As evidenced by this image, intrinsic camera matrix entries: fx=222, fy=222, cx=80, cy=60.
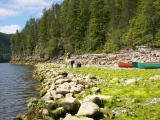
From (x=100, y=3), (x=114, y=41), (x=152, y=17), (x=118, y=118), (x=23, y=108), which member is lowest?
(x=23, y=108)

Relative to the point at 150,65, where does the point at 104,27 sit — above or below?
above

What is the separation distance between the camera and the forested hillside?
58.7 meters

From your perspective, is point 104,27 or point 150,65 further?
point 104,27

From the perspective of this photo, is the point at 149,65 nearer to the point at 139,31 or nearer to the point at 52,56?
the point at 139,31

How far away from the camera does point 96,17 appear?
78.9 meters

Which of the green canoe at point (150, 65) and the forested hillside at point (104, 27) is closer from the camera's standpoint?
the green canoe at point (150, 65)

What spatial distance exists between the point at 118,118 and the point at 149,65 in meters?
23.1

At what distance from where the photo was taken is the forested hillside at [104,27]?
58.7m

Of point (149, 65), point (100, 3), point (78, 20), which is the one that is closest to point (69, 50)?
point (78, 20)

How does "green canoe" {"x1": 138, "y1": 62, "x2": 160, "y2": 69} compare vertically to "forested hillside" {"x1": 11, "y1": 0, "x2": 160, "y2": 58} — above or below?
below

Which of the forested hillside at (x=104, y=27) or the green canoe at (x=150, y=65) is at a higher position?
the forested hillside at (x=104, y=27)

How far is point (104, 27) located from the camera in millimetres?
77250

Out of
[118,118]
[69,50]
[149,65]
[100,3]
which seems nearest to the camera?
[118,118]

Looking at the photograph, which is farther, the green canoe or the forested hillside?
the forested hillside
